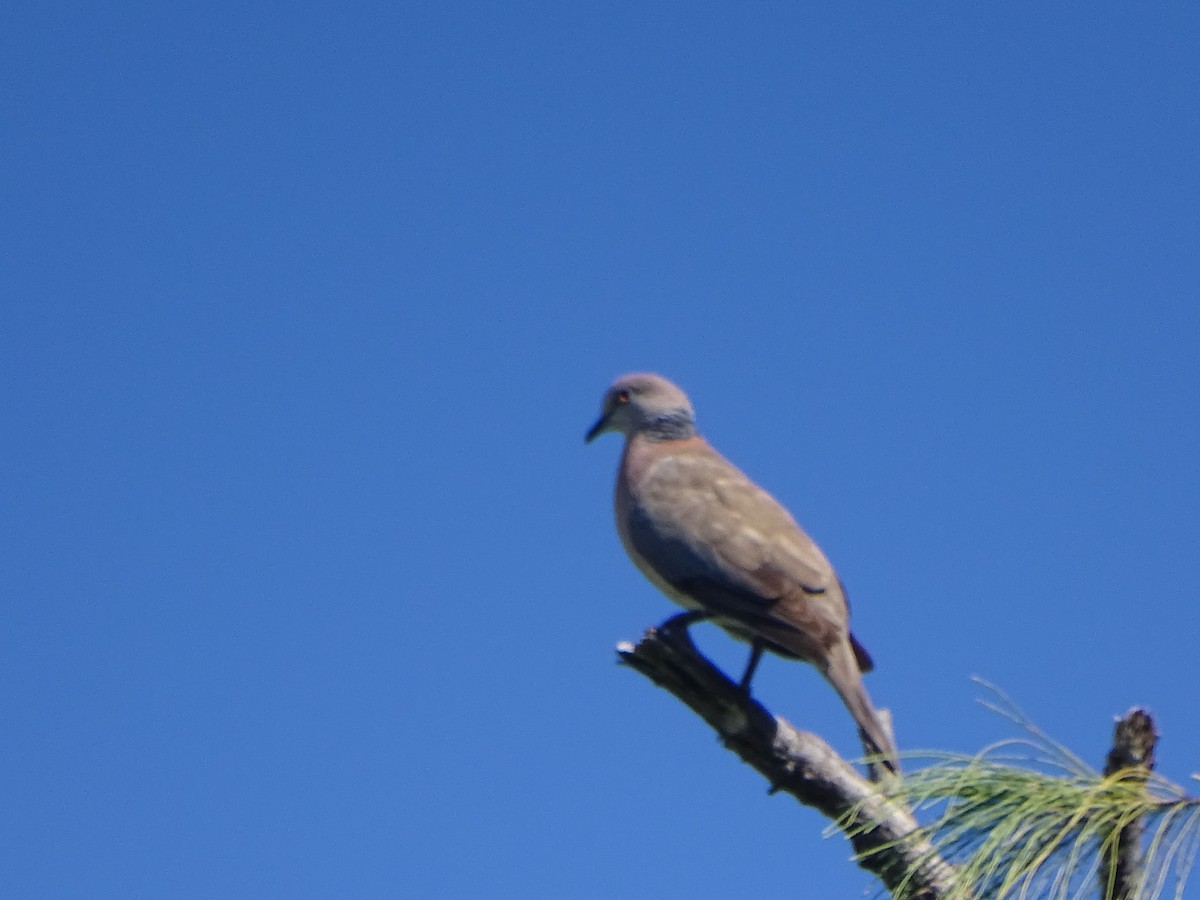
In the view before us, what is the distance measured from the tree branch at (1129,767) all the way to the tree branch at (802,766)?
13.9 inches

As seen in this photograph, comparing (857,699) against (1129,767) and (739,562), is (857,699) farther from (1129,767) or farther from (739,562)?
(1129,767)

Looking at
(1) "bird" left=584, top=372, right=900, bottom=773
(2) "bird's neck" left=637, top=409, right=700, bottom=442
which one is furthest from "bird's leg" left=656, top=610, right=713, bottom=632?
(2) "bird's neck" left=637, top=409, right=700, bottom=442

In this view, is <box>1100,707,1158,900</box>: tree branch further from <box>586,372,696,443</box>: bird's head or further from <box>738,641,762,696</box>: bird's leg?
<box>586,372,696,443</box>: bird's head

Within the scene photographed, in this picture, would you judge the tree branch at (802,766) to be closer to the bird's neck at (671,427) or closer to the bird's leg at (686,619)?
the bird's leg at (686,619)

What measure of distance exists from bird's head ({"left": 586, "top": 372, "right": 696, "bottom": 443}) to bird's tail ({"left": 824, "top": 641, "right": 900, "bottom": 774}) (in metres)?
1.92

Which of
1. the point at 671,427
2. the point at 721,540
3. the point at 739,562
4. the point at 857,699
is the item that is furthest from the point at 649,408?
the point at 857,699

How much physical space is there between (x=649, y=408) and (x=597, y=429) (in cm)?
42

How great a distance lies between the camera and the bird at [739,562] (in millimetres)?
5406

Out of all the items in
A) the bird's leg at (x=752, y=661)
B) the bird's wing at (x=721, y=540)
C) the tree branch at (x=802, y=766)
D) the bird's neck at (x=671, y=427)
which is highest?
the bird's neck at (x=671, y=427)

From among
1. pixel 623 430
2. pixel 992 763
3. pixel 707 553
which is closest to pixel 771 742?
pixel 992 763

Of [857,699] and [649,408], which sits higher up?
[649,408]

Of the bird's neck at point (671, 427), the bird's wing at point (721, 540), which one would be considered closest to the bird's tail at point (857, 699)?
the bird's wing at point (721, 540)

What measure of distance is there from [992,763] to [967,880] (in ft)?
0.85

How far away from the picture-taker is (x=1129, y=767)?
2.81 meters
